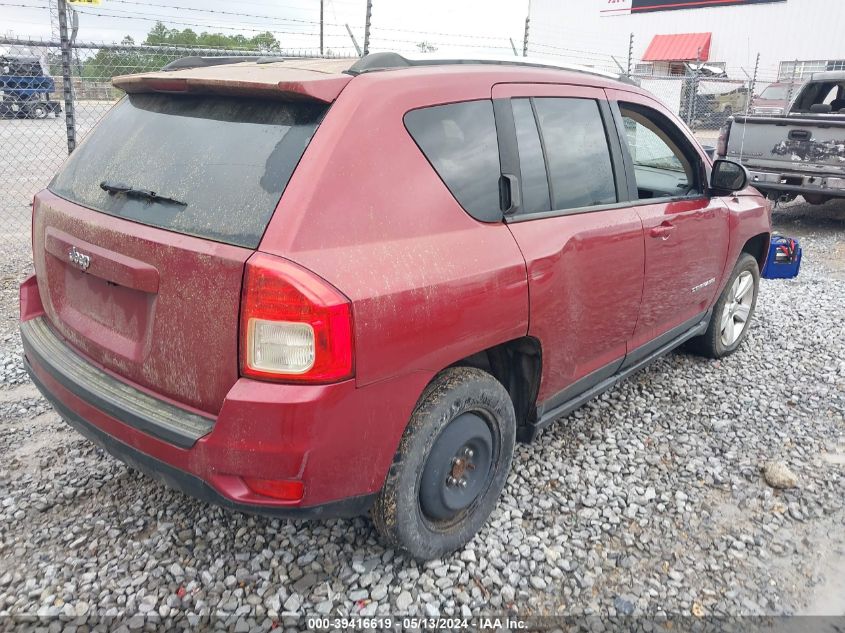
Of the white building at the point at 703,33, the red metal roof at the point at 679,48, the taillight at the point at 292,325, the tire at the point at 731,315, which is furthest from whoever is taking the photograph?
the red metal roof at the point at 679,48

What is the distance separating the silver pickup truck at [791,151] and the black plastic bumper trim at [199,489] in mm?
7524

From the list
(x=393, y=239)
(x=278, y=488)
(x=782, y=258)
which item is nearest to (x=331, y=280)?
(x=393, y=239)

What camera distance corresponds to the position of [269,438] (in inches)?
80.1

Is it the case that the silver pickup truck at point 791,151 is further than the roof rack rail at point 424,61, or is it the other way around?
the silver pickup truck at point 791,151

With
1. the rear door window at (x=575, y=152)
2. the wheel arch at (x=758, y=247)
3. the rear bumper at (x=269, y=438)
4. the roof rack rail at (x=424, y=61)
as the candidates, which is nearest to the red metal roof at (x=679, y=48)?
the wheel arch at (x=758, y=247)

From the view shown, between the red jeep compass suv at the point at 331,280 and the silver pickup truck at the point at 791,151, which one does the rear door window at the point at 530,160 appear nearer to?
the red jeep compass suv at the point at 331,280

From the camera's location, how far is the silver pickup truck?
325 inches

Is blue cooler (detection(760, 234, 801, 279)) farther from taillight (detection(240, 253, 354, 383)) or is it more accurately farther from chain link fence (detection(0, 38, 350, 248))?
taillight (detection(240, 253, 354, 383))

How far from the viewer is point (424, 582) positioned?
2.59 meters

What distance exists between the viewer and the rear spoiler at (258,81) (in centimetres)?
223

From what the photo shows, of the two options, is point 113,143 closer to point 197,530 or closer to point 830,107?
point 197,530

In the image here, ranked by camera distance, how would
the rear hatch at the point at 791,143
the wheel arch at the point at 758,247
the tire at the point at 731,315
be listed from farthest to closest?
the rear hatch at the point at 791,143 < the wheel arch at the point at 758,247 < the tire at the point at 731,315

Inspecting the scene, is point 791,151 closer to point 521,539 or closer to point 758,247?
point 758,247

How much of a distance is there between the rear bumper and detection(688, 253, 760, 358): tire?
3.07 metres
